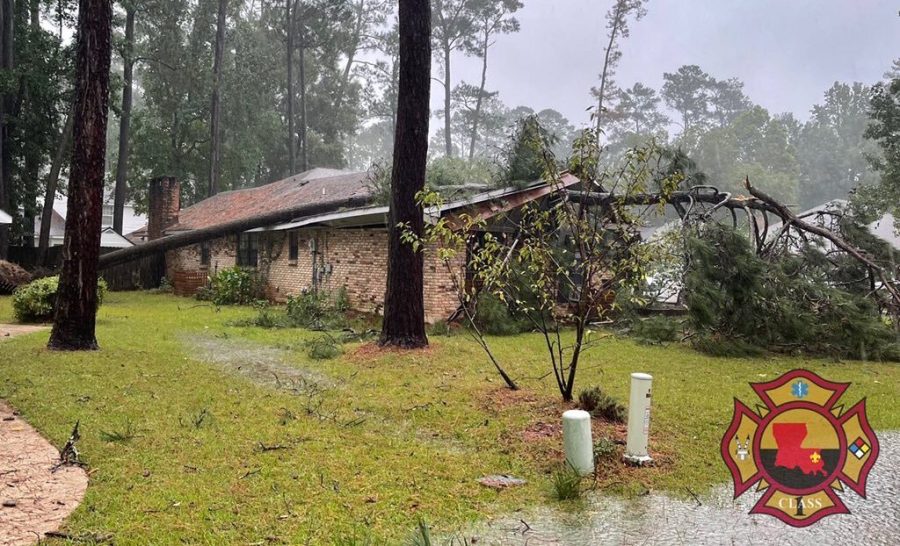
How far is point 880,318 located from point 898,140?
1611 cm

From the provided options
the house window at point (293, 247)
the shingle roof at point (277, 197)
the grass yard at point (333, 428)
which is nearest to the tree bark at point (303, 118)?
the shingle roof at point (277, 197)

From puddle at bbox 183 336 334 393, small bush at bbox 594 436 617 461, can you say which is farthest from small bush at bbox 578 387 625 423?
puddle at bbox 183 336 334 393

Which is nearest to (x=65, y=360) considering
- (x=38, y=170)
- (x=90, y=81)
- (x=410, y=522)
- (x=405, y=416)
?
(x=90, y=81)

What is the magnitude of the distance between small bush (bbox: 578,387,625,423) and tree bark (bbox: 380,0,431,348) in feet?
12.6

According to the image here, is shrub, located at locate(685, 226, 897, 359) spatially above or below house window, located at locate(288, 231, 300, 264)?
below

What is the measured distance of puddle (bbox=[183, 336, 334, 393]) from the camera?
23.6 feet

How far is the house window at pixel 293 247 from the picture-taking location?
1739 centimetres

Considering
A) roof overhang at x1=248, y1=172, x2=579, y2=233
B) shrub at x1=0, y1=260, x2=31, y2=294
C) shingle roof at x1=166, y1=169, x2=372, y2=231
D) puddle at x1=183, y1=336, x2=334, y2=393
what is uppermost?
shingle roof at x1=166, y1=169, x2=372, y2=231

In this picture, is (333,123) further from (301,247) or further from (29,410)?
(29,410)

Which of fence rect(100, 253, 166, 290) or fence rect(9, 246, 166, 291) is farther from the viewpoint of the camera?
fence rect(9, 246, 166, 291)

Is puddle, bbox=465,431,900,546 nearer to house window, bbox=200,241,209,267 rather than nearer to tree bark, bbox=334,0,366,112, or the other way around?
house window, bbox=200,241,209,267

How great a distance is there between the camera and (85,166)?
27.8 feet

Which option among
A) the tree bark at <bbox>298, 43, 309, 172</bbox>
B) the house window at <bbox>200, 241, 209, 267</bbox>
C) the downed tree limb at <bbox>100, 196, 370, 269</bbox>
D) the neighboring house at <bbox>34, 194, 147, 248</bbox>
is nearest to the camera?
the downed tree limb at <bbox>100, 196, 370, 269</bbox>

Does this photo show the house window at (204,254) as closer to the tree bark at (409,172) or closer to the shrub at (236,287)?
the shrub at (236,287)
